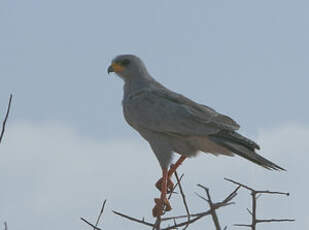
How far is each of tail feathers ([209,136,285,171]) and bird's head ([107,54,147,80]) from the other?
174 centimetres

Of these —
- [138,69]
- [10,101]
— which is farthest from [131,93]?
[10,101]

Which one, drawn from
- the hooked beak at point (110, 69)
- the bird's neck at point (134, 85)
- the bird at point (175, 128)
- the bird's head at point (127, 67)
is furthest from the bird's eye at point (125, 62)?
the bird at point (175, 128)

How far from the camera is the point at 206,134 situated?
24.7ft

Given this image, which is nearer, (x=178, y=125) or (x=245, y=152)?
(x=245, y=152)

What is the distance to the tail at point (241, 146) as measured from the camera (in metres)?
6.56

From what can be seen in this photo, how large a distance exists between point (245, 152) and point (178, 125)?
1071mm

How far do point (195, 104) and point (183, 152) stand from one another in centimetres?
72

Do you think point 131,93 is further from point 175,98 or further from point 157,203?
point 157,203

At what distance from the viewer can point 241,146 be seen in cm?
718

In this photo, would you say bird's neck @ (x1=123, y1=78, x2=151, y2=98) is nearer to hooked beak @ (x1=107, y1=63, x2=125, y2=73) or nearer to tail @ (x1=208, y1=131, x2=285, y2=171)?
hooked beak @ (x1=107, y1=63, x2=125, y2=73)

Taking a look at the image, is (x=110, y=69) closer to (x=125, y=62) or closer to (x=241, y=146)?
(x=125, y=62)

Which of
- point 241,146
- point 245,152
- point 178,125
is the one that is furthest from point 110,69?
point 245,152

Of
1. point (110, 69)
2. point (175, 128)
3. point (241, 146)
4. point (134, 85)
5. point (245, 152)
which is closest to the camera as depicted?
point (245, 152)

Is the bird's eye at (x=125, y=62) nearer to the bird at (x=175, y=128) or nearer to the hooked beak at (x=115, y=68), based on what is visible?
the hooked beak at (x=115, y=68)
